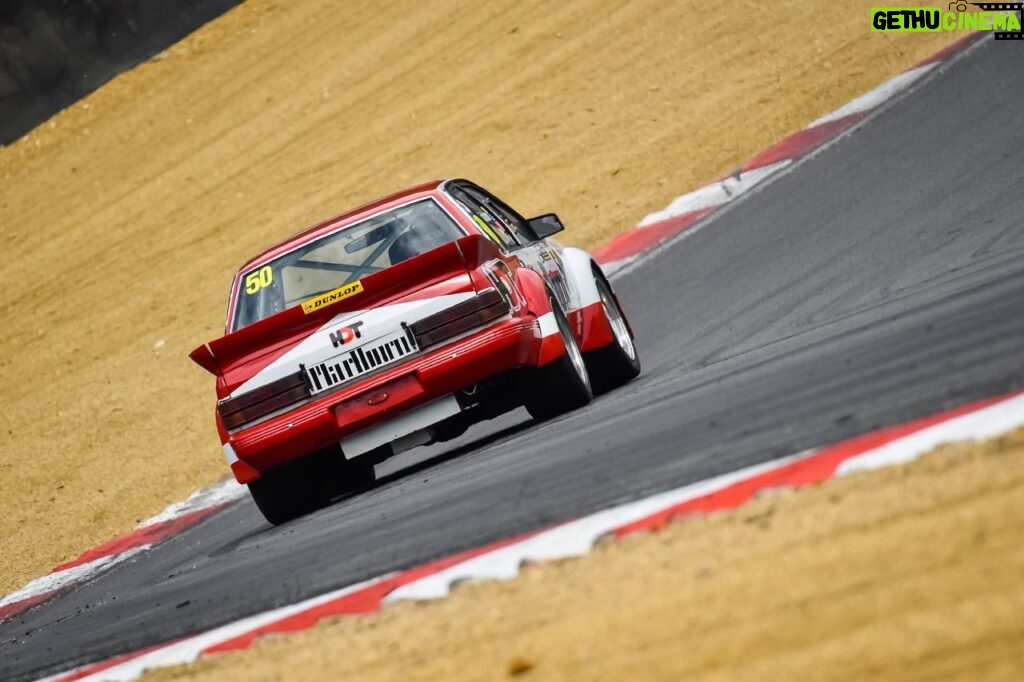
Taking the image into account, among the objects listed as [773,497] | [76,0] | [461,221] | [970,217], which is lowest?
[970,217]

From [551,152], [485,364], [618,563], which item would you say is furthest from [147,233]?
[618,563]

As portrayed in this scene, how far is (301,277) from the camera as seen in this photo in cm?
754

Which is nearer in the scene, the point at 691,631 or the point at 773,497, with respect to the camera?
the point at 691,631

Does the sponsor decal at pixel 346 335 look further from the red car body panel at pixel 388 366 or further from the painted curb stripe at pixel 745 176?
the painted curb stripe at pixel 745 176

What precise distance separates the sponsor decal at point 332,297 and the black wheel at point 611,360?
1.67 m

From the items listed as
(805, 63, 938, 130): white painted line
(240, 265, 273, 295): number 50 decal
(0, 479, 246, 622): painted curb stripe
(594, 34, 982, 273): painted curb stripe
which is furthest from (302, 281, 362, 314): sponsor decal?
(805, 63, 938, 130): white painted line

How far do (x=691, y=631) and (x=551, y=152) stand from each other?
12.3 m

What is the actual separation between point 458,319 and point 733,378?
3.65 feet

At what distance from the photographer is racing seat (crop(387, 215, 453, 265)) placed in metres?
7.48

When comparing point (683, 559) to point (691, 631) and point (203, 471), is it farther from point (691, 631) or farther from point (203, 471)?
point (203, 471)

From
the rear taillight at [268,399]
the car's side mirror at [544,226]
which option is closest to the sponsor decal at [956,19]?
the car's side mirror at [544,226]

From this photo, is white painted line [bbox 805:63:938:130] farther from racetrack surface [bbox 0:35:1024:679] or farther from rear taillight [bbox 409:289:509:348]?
rear taillight [bbox 409:289:509:348]

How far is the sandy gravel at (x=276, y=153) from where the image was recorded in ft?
40.7

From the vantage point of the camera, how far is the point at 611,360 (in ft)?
27.0
